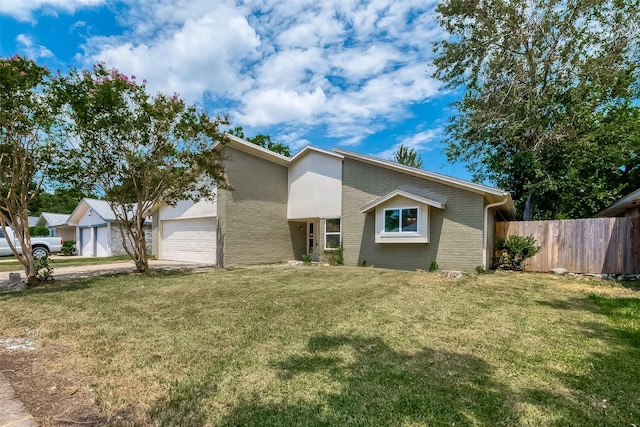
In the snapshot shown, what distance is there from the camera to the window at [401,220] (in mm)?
11938

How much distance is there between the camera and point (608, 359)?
3.70 meters

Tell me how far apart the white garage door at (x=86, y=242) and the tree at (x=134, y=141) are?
590 inches

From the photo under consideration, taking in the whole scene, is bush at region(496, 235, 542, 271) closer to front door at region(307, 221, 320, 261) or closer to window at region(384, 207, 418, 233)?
window at region(384, 207, 418, 233)

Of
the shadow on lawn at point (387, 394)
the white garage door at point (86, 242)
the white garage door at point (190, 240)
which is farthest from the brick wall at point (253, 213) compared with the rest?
the white garage door at point (86, 242)

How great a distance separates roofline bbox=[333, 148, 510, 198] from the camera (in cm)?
1036

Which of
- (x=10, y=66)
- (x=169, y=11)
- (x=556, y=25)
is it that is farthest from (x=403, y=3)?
(x=10, y=66)

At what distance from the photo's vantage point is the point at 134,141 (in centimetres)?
1043

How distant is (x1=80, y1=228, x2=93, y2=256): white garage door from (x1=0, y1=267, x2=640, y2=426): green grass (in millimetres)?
18910

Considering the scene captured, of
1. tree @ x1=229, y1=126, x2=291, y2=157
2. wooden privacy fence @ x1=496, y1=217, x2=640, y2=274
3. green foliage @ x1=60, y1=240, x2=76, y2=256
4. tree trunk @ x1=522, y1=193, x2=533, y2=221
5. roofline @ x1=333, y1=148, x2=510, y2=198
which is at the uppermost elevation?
tree @ x1=229, y1=126, x2=291, y2=157

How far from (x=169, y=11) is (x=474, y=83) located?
15.8 metres

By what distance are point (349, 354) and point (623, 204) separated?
12.7m

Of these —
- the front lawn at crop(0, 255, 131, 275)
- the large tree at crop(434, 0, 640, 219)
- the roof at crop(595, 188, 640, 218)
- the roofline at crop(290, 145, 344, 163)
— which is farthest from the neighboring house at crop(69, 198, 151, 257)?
the roof at crop(595, 188, 640, 218)

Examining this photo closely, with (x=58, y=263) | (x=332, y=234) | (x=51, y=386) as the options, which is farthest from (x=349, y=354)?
(x=58, y=263)

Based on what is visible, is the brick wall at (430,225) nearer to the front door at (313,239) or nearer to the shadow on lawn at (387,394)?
the front door at (313,239)
